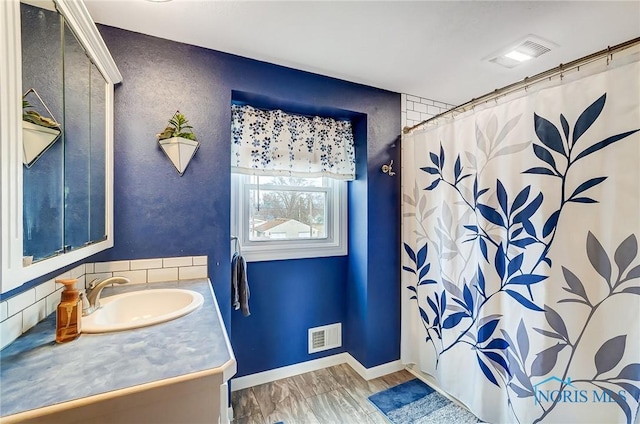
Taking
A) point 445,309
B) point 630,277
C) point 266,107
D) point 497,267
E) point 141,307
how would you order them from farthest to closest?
point 266,107 → point 445,309 → point 497,267 → point 141,307 → point 630,277

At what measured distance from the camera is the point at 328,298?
2408 mm

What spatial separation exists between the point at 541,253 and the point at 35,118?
2032mm

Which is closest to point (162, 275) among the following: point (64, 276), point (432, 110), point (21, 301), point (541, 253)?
point (64, 276)

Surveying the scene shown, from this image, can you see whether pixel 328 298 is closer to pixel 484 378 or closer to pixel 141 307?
pixel 484 378

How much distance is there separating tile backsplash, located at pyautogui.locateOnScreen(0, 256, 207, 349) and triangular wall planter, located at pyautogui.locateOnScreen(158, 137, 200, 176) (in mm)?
543

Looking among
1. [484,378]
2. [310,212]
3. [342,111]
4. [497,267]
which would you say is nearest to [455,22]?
[342,111]

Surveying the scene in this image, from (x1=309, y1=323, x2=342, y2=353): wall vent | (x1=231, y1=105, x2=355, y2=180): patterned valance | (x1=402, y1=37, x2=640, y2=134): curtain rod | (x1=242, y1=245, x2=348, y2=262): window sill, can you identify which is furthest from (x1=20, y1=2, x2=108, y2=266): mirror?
(x1=402, y1=37, x2=640, y2=134): curtain rod

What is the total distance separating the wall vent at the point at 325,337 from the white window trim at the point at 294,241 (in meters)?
0.62

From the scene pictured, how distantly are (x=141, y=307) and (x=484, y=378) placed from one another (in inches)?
76.4

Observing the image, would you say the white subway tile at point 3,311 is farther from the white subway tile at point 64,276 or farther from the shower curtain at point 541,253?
the shower curtain at point 541,253

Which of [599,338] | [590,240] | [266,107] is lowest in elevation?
[599,338]

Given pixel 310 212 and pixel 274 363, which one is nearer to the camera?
pixel 274 363

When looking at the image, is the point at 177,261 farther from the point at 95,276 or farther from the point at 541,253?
the point at 541,253

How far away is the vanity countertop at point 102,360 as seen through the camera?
0.66 m
